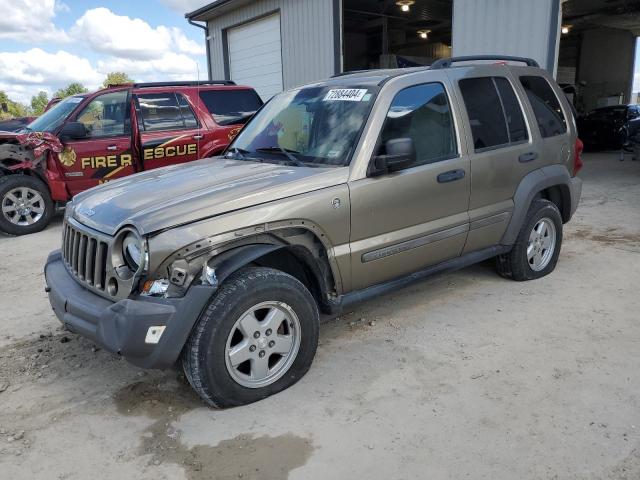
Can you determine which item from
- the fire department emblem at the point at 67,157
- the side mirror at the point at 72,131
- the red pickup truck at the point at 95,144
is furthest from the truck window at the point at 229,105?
the fire department emblem at the point at 67,157

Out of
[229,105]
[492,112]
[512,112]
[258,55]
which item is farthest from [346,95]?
[258,55]

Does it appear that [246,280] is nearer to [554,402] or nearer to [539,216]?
[554,402]

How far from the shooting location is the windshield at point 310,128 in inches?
142

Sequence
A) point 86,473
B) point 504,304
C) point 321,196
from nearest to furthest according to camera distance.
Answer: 1. point 86,473
2. point 321,196
3. point 504,304

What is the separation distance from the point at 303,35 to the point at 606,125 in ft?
34.0

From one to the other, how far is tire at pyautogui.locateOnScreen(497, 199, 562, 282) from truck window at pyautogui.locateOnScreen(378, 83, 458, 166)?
47.0 inches

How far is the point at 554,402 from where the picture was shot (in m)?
3.04

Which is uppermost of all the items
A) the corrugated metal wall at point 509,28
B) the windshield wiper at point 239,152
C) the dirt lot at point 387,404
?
the corrugated metal wall at point 509,28

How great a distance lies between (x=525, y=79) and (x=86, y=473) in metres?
4.43

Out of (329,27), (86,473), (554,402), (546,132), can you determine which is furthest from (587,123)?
(86,473)

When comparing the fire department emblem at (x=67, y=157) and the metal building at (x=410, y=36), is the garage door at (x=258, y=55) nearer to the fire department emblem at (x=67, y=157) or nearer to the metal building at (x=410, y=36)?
the metal building at (x=410, y=36)

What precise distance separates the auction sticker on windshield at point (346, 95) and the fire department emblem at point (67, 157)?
493 centimetres

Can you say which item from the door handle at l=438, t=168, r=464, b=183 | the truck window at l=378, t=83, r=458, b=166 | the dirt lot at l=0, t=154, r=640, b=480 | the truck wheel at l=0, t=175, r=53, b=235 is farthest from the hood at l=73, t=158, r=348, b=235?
the truck wheel at l=0, t=175, r=53, b=235

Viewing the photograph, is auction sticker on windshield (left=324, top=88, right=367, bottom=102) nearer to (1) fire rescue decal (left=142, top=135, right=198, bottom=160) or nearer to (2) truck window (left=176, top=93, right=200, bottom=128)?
(1) fire rescue decal (left=142, top=135, right=198, bottom=160)
